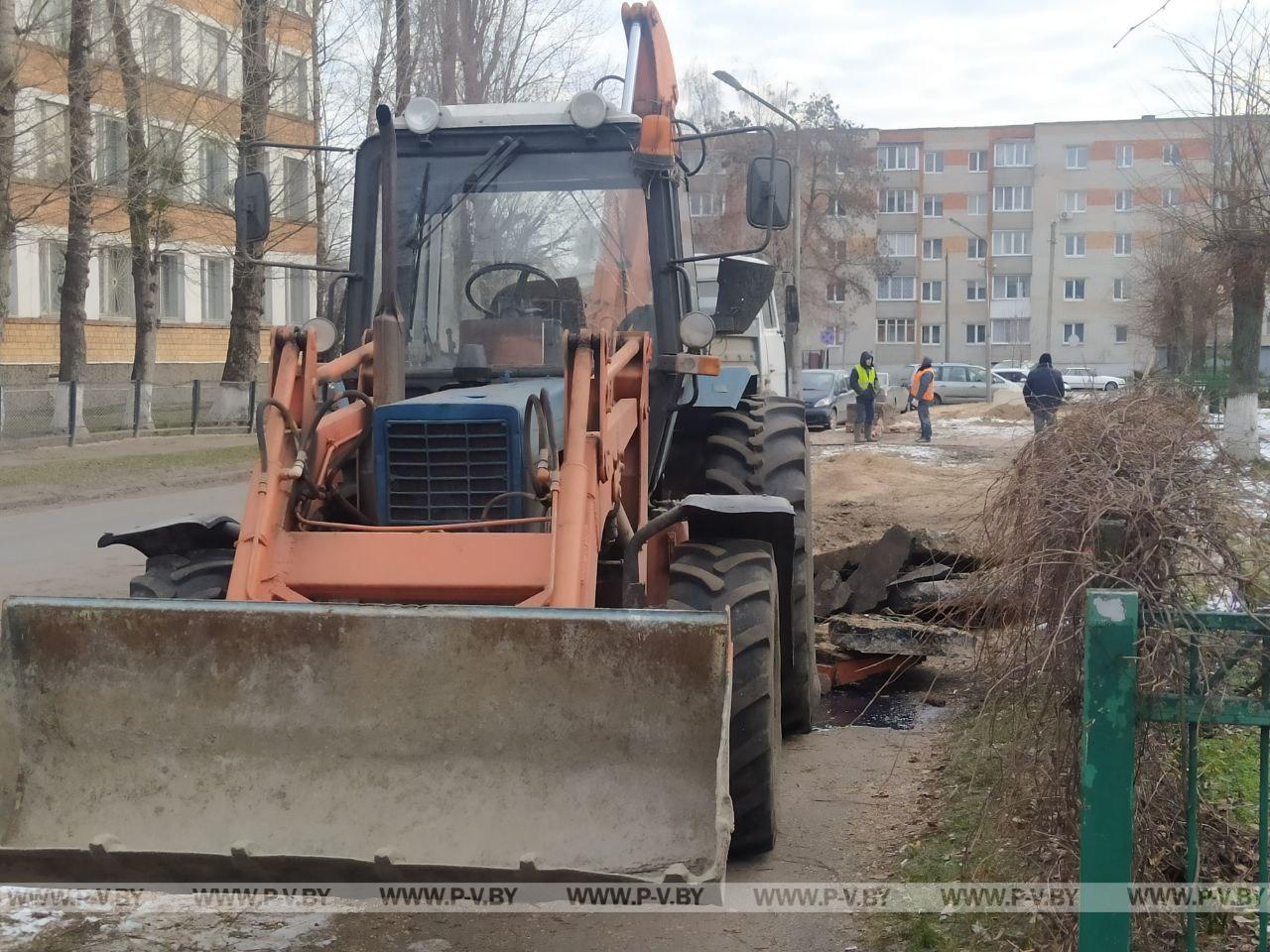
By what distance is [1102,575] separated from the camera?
372cm

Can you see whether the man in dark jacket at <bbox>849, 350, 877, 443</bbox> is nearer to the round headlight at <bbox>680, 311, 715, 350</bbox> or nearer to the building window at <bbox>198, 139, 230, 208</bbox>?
the building window at <bbox>198, 139, 230, 208</bbox>

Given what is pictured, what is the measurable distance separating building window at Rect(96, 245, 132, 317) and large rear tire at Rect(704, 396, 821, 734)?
31961 millimetres

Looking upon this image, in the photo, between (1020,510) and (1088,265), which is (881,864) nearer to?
(1020,510)

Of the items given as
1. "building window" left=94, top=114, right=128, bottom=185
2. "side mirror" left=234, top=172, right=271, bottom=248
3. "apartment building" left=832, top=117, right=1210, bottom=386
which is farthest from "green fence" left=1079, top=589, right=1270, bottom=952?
"apartment building" left=832, top=117, right=1210, bottom=386

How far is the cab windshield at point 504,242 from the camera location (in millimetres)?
6359

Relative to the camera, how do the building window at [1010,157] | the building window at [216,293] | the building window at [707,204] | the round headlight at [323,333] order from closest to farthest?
1. the round headlight at [323,333]
2. the building window at [216,293]
3. the building window at [707,204]
4. the building window at [1010,157]

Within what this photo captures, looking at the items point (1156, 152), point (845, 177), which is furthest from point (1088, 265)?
point (845, 177)

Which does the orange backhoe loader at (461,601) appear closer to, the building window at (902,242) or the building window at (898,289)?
the building window at (898,289)

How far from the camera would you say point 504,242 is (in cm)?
638

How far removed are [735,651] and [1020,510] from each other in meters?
1.12

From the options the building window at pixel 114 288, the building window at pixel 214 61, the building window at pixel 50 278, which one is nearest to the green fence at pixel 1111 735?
the building window at pixel 214 61

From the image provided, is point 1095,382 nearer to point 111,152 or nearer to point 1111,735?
point 1111,735

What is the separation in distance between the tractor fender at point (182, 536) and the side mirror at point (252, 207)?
5.08 feet

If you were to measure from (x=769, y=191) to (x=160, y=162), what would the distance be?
19.8 meters
